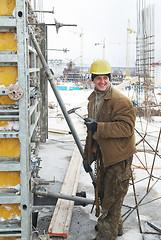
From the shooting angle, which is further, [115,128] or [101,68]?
[101,68]

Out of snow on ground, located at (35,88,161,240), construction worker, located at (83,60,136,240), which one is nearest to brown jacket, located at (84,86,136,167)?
construction worker, located at (83,60,136,240)

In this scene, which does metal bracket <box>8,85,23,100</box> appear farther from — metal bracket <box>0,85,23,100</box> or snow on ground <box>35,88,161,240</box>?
snow on ground <box>35,88,161,240</box>

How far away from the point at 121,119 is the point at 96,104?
21.6 inches

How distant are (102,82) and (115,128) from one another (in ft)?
1.93

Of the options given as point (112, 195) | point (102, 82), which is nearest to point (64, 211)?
point (112, 195)

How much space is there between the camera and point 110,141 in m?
3.17

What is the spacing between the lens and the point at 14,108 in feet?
9.14

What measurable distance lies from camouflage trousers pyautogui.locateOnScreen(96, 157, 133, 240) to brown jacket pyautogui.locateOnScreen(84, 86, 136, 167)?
13 cm

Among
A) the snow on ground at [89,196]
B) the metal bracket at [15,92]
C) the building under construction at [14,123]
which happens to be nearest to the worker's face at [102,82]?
the building under construction at [14,123]

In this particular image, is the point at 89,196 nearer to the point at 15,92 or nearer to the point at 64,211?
the point at 64,211

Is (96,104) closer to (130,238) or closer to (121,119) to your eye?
(121,119)

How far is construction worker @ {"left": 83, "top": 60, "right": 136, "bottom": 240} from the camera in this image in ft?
10.2

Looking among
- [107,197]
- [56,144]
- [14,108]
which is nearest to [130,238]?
[107,197]

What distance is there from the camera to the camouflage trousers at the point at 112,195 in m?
3.25
